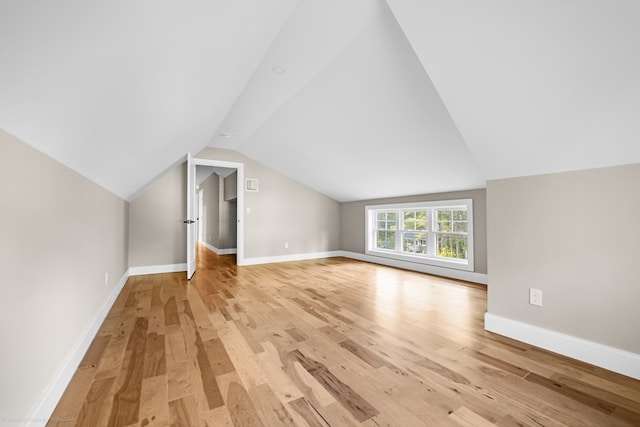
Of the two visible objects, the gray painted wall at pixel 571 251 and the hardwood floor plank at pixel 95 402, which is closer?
the hardwood floor plank at pixel 95 402

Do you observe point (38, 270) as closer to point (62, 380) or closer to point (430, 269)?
point (62, 380)

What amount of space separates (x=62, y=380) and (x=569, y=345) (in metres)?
3.17

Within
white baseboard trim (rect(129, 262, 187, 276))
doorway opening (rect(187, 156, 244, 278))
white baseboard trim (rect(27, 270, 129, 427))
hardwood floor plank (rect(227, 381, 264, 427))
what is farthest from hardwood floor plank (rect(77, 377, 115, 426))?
doorway opening (rect(187, 156, 244, 278))

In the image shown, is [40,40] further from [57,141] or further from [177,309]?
[177,309]

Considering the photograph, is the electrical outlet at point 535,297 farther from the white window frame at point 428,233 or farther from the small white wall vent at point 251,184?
the small white wall vent at point 251,184

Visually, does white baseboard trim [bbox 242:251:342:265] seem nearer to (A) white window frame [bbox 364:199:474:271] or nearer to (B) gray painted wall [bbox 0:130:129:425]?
(A) white window frame [bbox 364:199:474:271]

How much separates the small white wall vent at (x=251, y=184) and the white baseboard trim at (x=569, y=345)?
4738 millimetres

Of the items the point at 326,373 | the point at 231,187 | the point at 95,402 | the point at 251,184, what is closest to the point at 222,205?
the point at 231,187

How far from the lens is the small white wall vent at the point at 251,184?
5863mm

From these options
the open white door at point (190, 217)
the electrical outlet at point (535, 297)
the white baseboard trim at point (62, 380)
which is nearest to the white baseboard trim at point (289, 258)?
the open white door at point (190, 217)

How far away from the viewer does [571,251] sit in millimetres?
1963

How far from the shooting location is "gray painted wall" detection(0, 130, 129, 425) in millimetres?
1036

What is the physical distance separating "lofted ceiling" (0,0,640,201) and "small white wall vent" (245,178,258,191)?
2.68m

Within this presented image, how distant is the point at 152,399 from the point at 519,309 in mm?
2596
